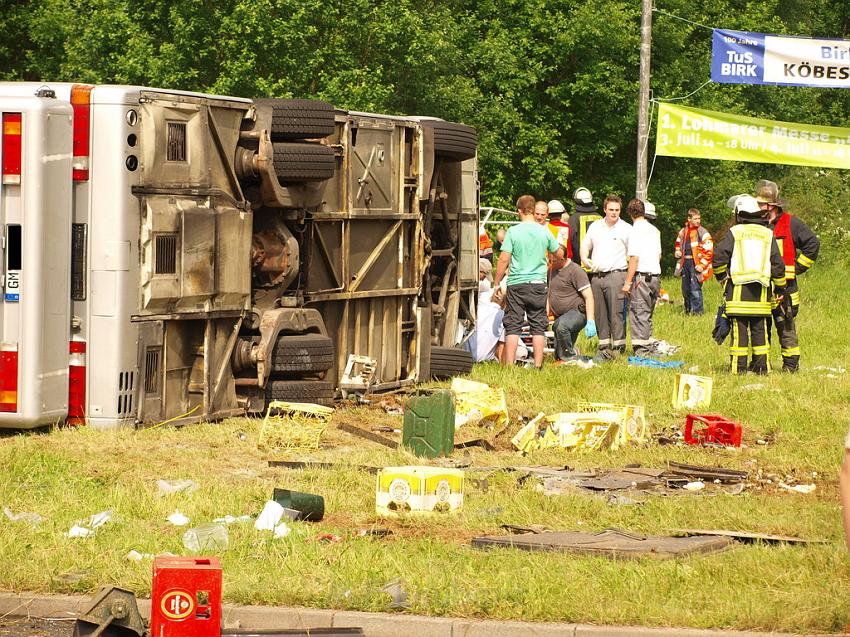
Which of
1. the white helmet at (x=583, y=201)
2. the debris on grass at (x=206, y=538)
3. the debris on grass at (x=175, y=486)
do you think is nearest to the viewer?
the debris on grass at (x=206, y=538)

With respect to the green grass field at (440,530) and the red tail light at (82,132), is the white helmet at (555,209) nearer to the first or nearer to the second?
the green grass field at (440,530)

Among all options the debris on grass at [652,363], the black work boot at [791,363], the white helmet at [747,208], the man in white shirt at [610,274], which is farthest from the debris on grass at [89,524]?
the man in white shirt at [610,274]

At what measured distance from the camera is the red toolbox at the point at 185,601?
19.2 feet

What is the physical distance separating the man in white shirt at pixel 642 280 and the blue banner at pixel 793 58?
670cm

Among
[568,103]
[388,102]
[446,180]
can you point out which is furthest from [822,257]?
[446,180]

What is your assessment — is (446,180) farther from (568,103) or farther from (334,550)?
(568,103)

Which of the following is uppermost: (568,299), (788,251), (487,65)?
(487,65)

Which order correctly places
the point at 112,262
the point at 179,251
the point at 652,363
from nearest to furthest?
the point at 112,262, the point at 179,251, the point at 652,363

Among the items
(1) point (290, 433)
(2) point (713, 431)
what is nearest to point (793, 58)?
(2) point (713, 431)

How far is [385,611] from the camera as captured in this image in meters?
6.39

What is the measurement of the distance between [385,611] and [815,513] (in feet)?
10.2

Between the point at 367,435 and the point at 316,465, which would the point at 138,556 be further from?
the point at 367,435

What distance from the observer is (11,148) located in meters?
10.7

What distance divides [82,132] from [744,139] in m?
16.8
